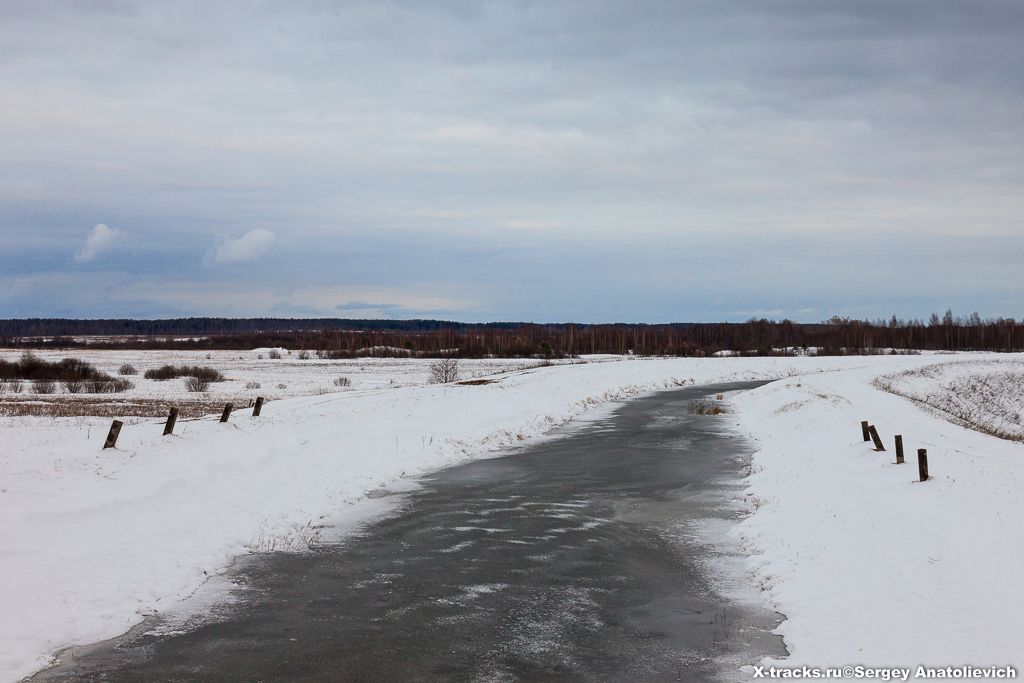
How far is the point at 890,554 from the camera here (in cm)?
1098

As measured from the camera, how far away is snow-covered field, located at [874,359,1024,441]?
1735 inches

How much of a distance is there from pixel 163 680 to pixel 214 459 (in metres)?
10.9

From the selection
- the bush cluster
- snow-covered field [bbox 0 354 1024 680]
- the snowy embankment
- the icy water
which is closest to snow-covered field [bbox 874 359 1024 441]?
snow-covered field [bbox 0 354 1024 680]

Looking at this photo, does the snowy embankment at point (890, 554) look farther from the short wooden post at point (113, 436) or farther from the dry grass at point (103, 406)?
the dry grass at point (103, 406)

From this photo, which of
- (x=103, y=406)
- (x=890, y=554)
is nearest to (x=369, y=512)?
(x=890, y=554)

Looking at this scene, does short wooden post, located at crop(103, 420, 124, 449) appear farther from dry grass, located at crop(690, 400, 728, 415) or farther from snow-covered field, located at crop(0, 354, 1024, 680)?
dry grass, located at crop(690, 400, 728, 415)

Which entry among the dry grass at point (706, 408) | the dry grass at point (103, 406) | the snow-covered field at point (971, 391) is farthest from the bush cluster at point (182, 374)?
the snow-covered field at point (971, 391)

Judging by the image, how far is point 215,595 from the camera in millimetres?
10453

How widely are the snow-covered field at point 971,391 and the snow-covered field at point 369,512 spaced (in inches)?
761

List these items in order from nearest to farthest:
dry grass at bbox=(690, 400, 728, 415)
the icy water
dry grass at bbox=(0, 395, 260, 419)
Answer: the icy water → dry grass at bbox=(0, 395, 260, 419) → dry grass at bbox=(690, 400, 728, 415)

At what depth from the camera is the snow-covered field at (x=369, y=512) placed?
881cm

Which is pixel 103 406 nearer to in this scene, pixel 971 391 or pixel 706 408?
pixel 706 408

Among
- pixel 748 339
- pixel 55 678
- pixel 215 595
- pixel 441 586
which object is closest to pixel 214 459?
pixel 215 595

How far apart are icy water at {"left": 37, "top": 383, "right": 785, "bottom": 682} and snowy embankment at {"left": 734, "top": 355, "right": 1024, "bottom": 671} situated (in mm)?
716
